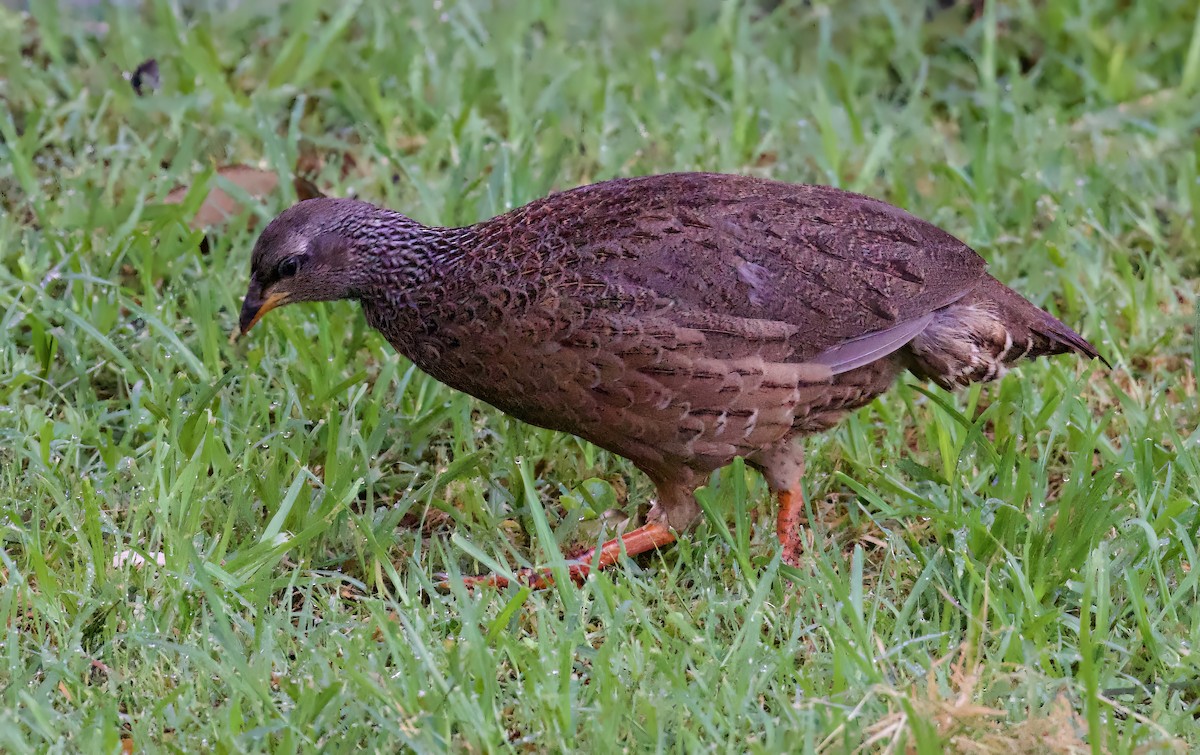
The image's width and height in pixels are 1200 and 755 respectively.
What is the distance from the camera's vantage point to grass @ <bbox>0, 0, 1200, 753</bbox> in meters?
3.44

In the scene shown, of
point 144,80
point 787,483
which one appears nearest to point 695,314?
point 787,483

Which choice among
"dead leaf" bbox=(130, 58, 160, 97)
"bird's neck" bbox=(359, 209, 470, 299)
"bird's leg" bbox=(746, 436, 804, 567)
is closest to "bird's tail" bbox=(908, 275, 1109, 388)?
"bird's leg" bbox=(746, 436, 804, 567)

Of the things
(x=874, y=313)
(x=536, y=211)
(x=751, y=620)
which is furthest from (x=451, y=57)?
(x=751, y=620)

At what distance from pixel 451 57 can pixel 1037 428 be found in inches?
129

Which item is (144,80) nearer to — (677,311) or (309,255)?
(309,255)

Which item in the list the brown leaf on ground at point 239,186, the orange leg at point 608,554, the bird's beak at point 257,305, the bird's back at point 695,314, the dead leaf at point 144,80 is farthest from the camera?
the dead leaf at point 144,80

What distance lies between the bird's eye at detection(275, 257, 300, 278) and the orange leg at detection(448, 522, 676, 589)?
38.6 inches

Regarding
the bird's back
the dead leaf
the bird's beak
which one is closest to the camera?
the bird's back

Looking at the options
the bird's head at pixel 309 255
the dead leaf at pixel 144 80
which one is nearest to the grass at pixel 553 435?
the dead leaf at pixel 144 80

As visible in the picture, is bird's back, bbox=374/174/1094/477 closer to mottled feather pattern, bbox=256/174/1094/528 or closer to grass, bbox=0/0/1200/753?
mottled feather pattern, bbox=256/174/1094/528

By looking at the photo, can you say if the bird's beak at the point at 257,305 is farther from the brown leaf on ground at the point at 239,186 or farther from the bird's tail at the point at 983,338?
the bird's tail at the point at 983,338

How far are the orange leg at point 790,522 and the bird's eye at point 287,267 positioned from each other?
1520 millimetres

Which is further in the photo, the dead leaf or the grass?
the dead leaf

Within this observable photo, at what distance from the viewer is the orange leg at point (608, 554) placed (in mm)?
4156
